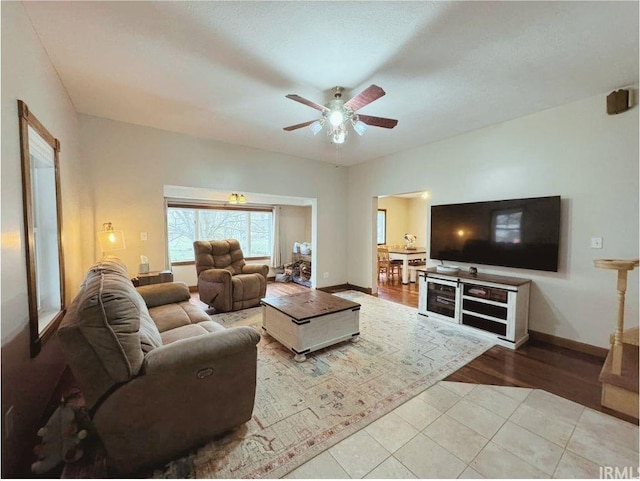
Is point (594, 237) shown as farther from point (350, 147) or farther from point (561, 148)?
point (350, 147)

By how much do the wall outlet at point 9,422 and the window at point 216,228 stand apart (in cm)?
460

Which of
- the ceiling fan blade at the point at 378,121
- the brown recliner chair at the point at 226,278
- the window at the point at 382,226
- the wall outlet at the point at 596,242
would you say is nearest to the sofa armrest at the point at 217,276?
the brown recliner chair at the point at 226,278

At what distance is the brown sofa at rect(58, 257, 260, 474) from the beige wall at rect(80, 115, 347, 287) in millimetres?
2390

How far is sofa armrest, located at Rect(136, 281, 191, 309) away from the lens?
2840 mm

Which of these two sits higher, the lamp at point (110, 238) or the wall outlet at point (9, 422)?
the lamp at point (110, 238)

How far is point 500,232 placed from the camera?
3.32 meters

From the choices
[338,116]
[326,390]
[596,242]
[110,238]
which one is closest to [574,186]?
[596,242]

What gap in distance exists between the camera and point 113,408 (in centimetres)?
127

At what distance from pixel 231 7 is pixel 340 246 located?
4.45 m

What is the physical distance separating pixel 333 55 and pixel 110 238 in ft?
10.4

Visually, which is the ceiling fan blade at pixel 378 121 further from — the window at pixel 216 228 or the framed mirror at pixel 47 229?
the window at pixel 216 228

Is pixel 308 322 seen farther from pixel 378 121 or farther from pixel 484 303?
pixel 484 303

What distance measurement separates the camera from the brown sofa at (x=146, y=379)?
1232 mm

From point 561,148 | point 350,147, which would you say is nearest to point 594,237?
point 561,148
